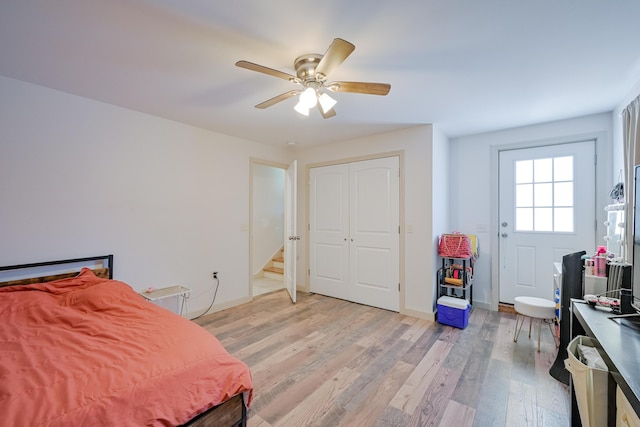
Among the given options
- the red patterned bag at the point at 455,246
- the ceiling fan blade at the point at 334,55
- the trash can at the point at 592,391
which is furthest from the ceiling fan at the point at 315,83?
the red patterned bag at the point at 455,246

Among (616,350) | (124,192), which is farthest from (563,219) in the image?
(124,192)

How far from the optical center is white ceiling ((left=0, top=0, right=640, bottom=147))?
1.44 metres

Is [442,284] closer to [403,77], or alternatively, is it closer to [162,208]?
[403,77]

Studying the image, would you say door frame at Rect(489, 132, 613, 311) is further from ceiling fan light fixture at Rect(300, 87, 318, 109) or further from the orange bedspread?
the orange bedspread

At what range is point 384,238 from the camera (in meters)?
3.65

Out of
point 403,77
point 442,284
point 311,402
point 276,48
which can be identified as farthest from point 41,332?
point 442,284

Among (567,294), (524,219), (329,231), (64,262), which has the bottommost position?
(567,294)

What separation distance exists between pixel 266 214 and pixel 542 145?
16.0 ft

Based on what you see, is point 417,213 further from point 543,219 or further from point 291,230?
point 291,230

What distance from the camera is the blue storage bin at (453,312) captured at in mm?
2988

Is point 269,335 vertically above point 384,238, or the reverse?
point 384,238

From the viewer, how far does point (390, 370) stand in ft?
7.32

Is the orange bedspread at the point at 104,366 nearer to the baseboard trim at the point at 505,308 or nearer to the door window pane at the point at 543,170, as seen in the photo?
the baseboard trim at the point at 505,308

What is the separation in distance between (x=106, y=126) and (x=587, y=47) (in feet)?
13.2
